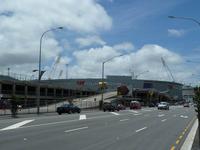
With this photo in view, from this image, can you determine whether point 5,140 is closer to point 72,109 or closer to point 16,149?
point 16,149

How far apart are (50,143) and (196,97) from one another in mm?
6675

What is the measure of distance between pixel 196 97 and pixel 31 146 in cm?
756

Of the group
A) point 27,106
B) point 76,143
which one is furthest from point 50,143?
point 27,106

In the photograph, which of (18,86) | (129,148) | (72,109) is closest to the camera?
(129,148)

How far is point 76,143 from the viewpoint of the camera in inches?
662

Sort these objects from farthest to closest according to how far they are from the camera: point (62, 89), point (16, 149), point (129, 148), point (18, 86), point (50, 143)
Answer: point (62, 89) → point (18, 86) → point (50, 143) → point (129, 148) → point (16, 149)

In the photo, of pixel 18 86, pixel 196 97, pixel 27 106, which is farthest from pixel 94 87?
pixel 196 97

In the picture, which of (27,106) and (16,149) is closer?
(16,149)

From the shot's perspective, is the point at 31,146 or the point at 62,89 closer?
the point at 31,146

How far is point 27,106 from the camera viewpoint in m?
61.6

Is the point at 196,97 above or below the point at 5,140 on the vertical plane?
above

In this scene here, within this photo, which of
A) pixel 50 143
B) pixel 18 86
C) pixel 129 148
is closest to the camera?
pixel 129 148

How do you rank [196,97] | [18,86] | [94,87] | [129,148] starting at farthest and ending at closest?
[94,87]
[18,86]
[196,97]
[129,148]

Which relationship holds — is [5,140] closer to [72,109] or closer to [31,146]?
[31,146]
